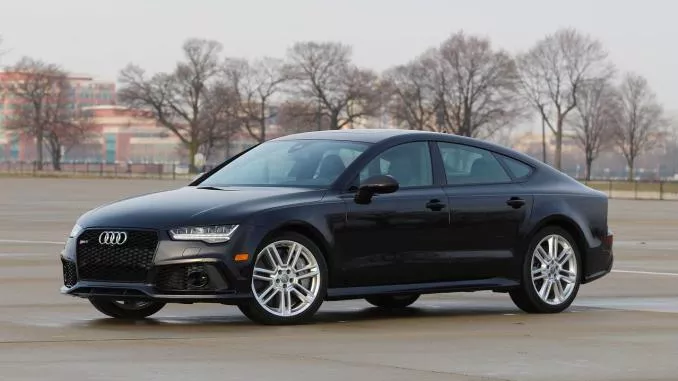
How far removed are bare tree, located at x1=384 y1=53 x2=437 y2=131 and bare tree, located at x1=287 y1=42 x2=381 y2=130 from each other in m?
1.66

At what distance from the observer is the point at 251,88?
130500mm

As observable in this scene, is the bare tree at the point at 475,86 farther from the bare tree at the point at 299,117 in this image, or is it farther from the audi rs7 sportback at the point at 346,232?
the audi rs7 sportback at the point at 346,232

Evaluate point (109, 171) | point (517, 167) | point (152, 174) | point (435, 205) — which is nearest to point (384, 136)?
point (435, 205)

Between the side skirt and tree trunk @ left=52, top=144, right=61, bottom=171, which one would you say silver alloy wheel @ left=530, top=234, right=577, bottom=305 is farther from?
tree trunk @ left=52, top=144, right=61, bottom=171

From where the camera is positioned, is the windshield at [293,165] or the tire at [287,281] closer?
the tire at [287,281]

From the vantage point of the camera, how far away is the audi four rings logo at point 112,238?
34.4ft

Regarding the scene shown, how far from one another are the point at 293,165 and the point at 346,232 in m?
0.78

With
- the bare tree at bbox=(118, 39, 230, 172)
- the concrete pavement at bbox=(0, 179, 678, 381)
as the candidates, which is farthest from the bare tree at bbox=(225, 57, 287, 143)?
the concrete pavement at bbox=(0, 179, 678, 381)

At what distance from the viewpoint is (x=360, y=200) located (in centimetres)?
1116

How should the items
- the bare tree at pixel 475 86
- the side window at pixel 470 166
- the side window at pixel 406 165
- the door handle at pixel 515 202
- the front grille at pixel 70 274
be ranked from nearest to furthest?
the front grille at pixel 70 274 < the side window at pixel 406 165 < the side window at pixel 470 166 < the door handle at pixel 515 202 < the bare tree at pixel 475 86

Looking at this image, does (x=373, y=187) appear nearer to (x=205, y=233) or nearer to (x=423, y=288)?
(x=423, y=288)

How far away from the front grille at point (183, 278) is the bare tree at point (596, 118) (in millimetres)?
111246

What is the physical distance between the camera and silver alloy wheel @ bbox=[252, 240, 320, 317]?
10.7m

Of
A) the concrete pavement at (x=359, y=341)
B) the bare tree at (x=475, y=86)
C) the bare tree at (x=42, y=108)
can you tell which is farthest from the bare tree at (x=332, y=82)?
the concrete pavement at (x=359, y=341)
